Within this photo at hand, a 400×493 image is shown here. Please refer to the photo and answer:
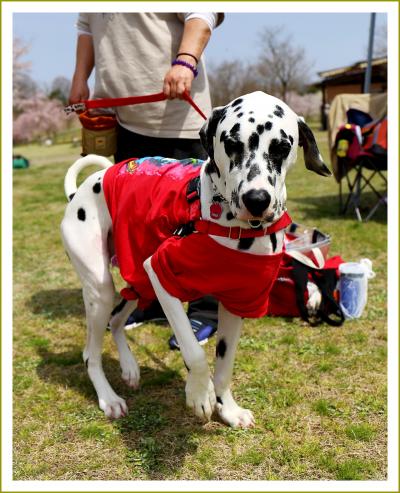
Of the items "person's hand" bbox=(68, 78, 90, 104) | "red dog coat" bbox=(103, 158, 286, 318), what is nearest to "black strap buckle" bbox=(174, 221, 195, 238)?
"red dog coat" bbox=(103, 158, 286, 318)

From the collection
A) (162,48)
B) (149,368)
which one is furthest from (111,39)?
(149,368)

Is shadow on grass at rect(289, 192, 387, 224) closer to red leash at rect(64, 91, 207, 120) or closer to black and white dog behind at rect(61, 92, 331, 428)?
red leash at rect(64, 91, 207, 120)

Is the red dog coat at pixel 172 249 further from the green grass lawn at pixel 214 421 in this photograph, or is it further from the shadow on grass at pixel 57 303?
the shadow on grass at pixel 57 303

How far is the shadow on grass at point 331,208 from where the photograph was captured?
6949 millimetres

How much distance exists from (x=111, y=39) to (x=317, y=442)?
7.87 ft

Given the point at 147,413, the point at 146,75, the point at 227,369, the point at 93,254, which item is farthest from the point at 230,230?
the point at 146,75

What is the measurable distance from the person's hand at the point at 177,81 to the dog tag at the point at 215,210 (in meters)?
0.81

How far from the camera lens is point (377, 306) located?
3.93 metres

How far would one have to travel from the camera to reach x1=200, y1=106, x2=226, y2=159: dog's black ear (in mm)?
1985

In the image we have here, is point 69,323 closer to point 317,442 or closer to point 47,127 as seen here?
point 317,442

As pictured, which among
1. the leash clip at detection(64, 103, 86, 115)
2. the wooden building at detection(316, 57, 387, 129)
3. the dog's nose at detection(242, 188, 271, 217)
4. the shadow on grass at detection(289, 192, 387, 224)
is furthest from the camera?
the wooden building at detection(316, 57, 387, 129)

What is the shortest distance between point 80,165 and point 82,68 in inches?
30.1

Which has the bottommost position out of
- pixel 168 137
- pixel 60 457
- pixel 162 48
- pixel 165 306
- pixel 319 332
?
pixel 60 457

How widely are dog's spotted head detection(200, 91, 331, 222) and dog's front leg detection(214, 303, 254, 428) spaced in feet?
2.27
